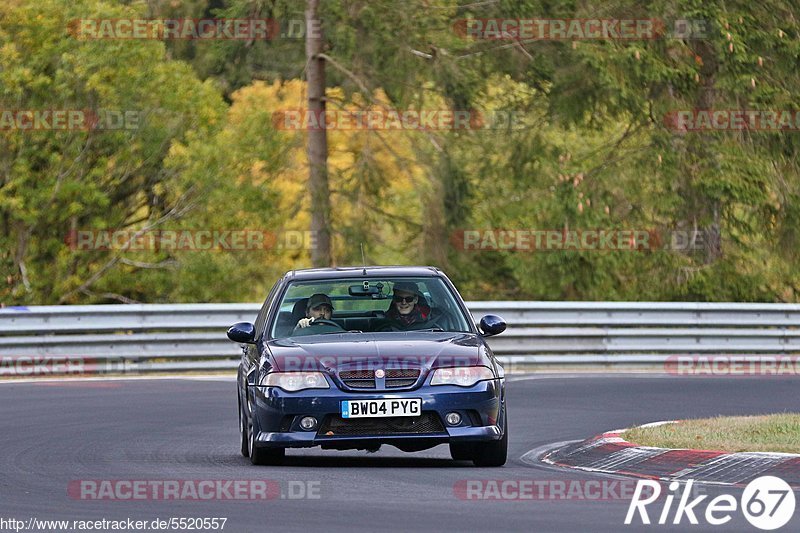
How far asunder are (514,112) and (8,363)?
687 inches

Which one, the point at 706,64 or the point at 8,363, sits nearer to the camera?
the point at 8,363

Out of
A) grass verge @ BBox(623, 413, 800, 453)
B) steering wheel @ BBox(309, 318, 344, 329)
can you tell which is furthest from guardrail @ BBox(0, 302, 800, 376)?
steering wheel @ BBox(309, 318, 344, 329)

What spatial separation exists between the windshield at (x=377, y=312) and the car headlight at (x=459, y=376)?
949 millimetres

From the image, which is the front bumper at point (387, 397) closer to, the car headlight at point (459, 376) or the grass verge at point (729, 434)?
the car headlight at point (459, 376)

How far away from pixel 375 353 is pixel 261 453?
3.61ft

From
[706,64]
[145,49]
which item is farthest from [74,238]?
[706,64]

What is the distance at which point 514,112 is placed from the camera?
38.1m

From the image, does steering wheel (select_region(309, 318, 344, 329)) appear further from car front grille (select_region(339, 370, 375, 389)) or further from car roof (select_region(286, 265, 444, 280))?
car front grille (select_region(339, 370, 375, 389))

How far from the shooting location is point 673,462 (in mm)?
11836

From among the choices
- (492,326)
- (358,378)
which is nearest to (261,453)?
(358,378)

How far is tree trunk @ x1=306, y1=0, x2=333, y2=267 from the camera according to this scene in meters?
36.3

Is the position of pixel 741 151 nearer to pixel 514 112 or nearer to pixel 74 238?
pixel 514 112

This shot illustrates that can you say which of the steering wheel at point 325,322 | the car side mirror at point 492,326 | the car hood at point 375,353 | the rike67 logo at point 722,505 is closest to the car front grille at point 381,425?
the car hood at point 375,353

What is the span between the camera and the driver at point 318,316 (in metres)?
12.7
